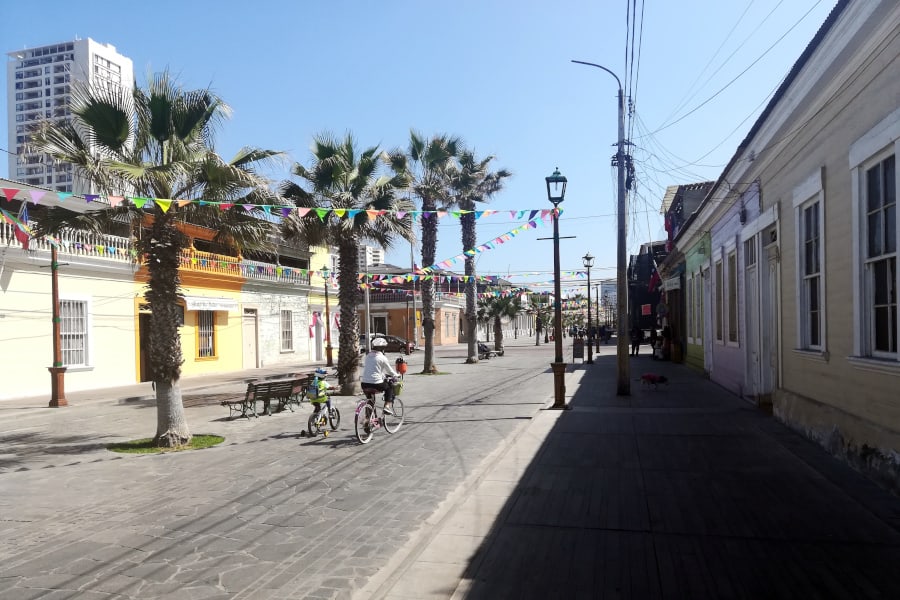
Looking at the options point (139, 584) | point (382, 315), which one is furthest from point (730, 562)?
point (382, 315)

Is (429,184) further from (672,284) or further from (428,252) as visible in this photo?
(672,284)

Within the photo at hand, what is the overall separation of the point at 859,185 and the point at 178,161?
885 centimetres

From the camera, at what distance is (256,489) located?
23.1 feet

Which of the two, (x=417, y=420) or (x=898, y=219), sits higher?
(x=898, y=219)

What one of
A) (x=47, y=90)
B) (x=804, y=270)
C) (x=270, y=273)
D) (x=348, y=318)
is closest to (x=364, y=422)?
(x=804, y=270)

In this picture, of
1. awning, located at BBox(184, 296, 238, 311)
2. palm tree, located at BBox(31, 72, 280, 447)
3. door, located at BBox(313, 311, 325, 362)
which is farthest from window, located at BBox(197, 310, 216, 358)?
palm tree, located at BBox(31, 72, 280, 447)

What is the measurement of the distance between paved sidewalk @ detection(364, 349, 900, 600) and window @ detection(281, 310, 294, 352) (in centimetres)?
2328

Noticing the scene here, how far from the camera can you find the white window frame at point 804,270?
8.04 metres

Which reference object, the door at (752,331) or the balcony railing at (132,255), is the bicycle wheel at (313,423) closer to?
the balcony railing at (132,255)

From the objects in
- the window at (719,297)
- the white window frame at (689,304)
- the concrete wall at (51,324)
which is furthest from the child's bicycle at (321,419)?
the white window frame at (689,304)

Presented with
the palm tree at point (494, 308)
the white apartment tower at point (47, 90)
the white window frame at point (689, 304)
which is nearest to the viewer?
the white apartment tower at point (47, 90)

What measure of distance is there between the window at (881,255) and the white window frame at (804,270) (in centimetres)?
142

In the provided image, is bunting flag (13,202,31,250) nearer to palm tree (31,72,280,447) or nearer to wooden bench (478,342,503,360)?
palm tree (31,72,280,447)

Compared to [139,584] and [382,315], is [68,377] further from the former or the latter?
[382,315]
